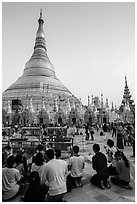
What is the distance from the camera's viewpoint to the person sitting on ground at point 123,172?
424 cm

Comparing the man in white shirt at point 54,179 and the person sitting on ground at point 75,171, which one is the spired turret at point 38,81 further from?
the man in white shirt at point 54,179

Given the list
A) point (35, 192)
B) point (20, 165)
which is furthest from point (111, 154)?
point (35, 192)

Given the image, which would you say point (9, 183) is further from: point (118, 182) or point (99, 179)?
point (118, 182)

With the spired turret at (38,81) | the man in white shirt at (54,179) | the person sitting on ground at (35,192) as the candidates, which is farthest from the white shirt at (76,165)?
the spired turret at (38,81)

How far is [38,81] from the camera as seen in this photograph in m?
43.9

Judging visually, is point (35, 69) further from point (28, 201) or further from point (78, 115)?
point (28, 201)

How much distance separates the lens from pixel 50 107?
37875 mm

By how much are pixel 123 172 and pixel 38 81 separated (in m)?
41.5

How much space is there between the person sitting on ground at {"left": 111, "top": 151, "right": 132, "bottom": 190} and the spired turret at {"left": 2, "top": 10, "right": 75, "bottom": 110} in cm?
3434

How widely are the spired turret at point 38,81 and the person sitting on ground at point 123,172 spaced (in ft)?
113

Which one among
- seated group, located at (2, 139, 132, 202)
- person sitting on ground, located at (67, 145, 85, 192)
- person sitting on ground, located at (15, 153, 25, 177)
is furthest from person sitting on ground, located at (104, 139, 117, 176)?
person sitting on ground, located at (15, 153, 25, 177)

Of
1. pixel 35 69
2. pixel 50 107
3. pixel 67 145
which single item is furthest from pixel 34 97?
pixel 67 145

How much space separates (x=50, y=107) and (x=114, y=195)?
34.5m

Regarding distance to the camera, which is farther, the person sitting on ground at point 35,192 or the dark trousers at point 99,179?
the dark trousers at point 99,179
